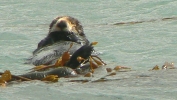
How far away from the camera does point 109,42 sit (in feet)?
31.2

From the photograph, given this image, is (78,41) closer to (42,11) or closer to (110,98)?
(110,98)

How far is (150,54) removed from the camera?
28.1 feet

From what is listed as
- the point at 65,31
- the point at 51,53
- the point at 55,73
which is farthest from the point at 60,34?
the point at 55,73

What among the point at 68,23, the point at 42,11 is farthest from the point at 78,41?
the point at 42,11

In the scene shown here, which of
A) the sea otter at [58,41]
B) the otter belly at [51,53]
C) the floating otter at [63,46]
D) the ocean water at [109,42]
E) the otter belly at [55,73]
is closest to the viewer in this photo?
the ocean water at [109,42]

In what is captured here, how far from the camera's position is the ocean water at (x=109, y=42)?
5.53m

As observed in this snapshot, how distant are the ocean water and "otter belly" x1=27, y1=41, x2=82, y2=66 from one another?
16 cm

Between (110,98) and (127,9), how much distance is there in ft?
22.0

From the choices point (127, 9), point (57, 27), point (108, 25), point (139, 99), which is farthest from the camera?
point (127, 9)

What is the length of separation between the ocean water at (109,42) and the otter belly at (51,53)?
0.16 m

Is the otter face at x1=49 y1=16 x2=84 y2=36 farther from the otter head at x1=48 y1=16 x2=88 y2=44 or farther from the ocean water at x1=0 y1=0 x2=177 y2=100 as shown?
the ocean water at x1=0 y1=0 x2=177 y2=100

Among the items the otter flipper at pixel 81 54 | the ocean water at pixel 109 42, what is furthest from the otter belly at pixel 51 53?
the otter flipper at pixel 81 54

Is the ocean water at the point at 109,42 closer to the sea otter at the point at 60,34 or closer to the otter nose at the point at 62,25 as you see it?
the sea otter at the point at 60,34

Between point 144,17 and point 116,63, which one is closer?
point 116,63
